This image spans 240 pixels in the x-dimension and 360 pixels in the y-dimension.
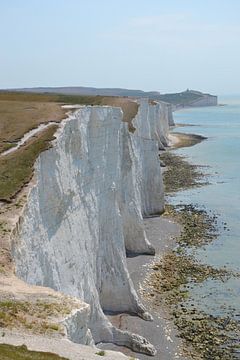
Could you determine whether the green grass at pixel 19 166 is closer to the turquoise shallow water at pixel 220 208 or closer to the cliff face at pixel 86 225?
the cliff face at pixel 86 225

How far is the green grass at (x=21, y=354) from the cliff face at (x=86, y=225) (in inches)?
149

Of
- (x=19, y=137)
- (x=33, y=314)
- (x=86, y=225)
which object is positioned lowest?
(x=86, y=225)

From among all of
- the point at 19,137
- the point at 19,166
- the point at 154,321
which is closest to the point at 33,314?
the point at 19,166

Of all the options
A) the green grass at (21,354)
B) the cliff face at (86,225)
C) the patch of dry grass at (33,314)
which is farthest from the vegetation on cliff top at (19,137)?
the green grass at (21,354)

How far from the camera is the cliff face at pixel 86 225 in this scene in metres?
20.7

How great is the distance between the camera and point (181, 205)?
5494cm

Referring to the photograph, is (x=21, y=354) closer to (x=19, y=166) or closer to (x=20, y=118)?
(x=19, y=166)

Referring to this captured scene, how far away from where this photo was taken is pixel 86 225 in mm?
26688

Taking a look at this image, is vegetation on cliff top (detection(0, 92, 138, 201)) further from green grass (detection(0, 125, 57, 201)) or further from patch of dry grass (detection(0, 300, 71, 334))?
patch of dry grass (detection(0, 300, 71, 334))

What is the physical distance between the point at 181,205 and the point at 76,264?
3231 centimetres

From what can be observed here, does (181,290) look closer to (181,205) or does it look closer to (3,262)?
(3,262)

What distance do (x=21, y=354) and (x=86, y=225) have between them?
15.2 m

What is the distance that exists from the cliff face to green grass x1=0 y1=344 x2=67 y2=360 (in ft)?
12.4

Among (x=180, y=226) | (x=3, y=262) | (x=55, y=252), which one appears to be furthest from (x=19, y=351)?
(x=180, y=226)
